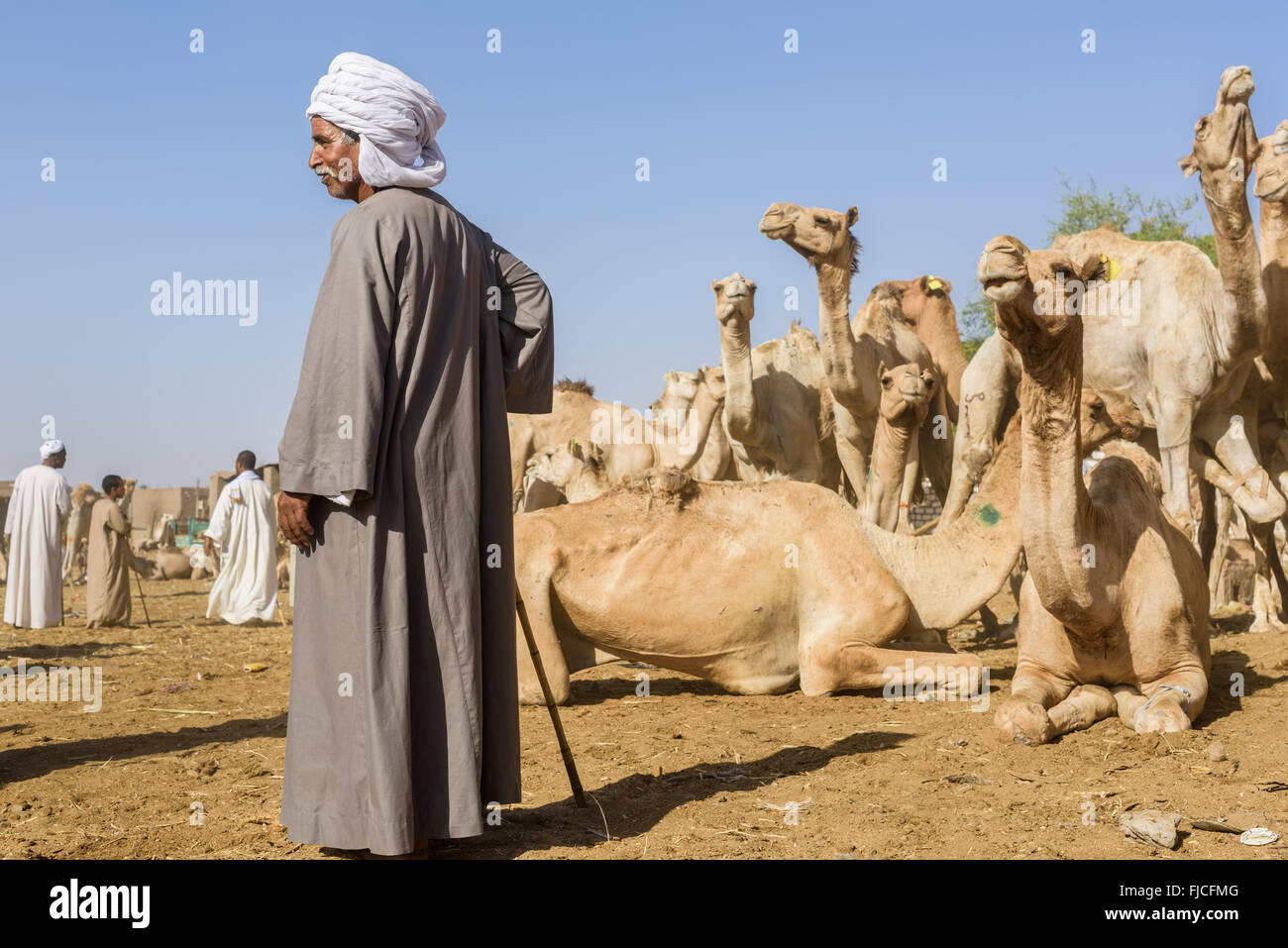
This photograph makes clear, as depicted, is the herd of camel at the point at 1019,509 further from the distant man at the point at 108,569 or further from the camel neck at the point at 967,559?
the distant man at the point at 108,569

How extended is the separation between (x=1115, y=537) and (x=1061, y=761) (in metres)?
1.20

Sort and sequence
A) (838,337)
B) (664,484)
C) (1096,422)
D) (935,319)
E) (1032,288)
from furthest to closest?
1. (935,319)
2. (838,337)
3. (664,484)
4. (1096,422)
5. (1032,288)

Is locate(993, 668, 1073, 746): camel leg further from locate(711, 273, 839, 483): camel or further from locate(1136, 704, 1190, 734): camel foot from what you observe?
locate(711, 273, 839, 483): camel

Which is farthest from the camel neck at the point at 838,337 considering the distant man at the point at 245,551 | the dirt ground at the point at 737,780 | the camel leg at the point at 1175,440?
the distant man at the point at 245,551

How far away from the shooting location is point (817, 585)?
7246mm

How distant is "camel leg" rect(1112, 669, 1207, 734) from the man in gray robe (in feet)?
9.82

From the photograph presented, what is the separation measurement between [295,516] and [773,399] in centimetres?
1004

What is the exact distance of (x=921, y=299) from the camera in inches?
607

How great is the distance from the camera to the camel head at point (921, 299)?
14.6m

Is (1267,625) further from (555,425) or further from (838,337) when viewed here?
(555,425)

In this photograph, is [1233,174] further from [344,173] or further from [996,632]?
[344,173]

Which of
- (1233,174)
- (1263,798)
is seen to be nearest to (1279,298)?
(1233,174)

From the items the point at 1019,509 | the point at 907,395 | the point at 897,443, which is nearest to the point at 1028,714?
the point at 1019,509

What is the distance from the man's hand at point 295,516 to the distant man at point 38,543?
12708 mm
